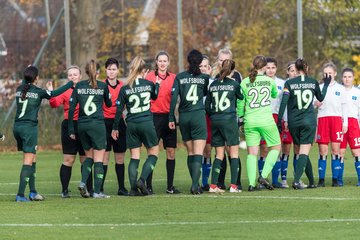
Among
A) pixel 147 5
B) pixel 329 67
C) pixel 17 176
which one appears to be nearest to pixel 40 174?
pixel 17 176

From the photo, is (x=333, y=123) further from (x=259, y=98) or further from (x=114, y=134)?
(x=114, y=134)

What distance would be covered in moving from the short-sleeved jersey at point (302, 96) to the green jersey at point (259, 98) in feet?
0.99

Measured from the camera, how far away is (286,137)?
18.4m

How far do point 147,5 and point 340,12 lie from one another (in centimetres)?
643

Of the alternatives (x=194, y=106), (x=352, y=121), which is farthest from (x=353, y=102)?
(x=194, y=106)

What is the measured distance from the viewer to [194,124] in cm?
1698

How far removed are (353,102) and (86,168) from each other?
15.4 feet

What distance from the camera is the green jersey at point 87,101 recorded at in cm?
Answer: 1645

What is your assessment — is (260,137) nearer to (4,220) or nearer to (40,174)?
(4,220)

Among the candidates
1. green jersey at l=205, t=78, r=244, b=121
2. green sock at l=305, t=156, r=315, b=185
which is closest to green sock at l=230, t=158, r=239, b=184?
green jersey at l=205, t=78, r=244, b=121

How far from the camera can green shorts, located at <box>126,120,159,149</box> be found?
16.7 metres

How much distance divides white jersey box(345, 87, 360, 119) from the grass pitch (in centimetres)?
122

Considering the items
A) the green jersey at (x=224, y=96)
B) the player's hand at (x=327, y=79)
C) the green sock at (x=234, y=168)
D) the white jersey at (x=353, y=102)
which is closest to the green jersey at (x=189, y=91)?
the green jersey at (x=224, y=96)

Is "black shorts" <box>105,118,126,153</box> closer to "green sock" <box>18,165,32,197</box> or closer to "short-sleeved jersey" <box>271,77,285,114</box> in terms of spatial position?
"green sock" <box>18,165,32,197</box>
